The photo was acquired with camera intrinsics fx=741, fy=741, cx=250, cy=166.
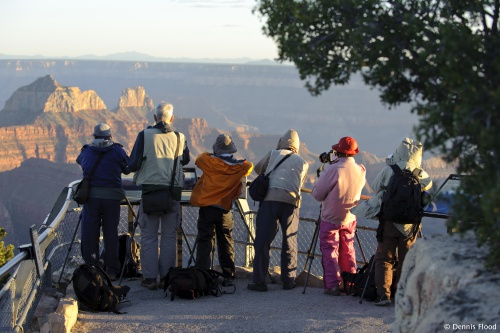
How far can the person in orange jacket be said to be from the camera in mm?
7820

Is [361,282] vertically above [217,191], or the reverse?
[217,191]

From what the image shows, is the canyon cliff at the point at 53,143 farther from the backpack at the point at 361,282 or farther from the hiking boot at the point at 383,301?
the hiking boot at the point at 383,301

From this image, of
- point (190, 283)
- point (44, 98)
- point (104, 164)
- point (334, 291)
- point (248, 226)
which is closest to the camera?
point (190, 283)

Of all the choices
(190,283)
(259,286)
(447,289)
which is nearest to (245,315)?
(190,283)

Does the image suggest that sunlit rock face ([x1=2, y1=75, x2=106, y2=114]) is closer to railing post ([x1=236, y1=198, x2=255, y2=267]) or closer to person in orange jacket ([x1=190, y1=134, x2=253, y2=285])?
railing post ([x1=236, y1=198, x2=255, y2=267])

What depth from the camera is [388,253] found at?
272 inches

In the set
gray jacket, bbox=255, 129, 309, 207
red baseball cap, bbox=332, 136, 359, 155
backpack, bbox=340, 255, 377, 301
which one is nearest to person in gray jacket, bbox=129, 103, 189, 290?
gray jacket, bbox=255, 129, 309, 207

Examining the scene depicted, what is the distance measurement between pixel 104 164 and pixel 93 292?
1.77 metres

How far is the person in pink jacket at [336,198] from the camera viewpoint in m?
7.42

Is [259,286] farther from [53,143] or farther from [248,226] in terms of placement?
[53,143]

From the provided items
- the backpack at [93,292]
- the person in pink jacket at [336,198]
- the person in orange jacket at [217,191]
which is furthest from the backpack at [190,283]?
the person in pink jacket at [336,198]

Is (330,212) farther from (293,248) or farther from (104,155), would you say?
(104,155)

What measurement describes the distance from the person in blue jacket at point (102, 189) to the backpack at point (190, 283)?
1.05 m

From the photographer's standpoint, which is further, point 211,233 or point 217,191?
point 211,233
